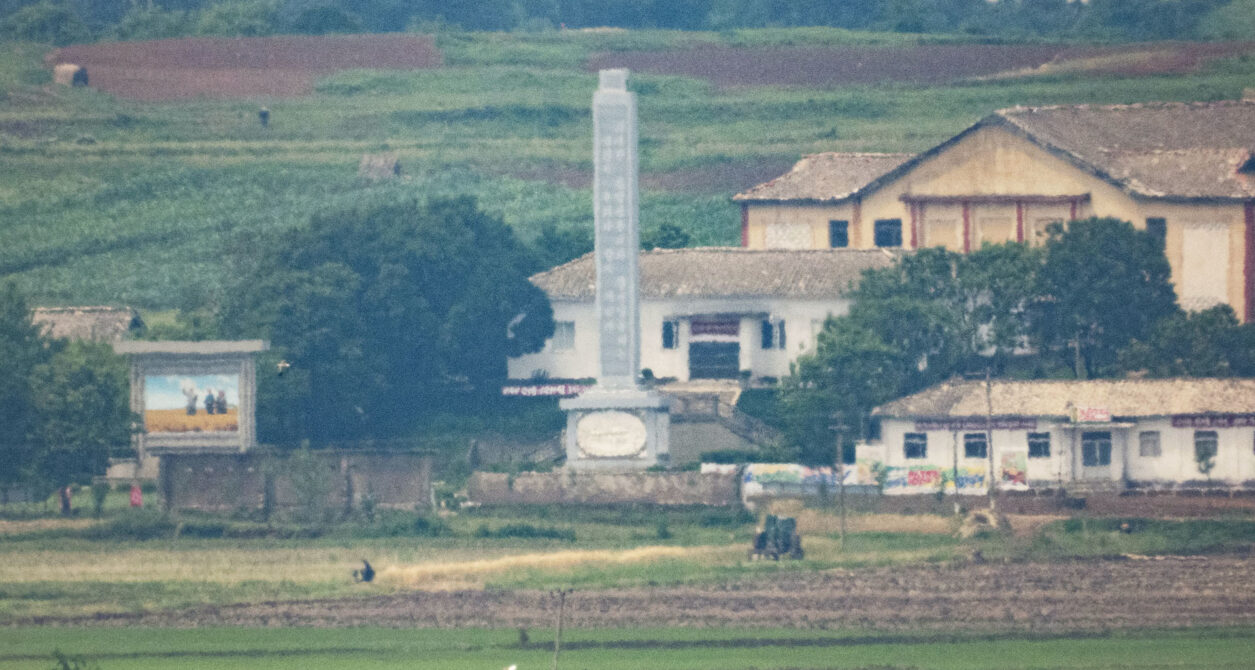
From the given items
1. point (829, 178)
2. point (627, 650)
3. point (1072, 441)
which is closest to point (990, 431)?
point (1072, 441)

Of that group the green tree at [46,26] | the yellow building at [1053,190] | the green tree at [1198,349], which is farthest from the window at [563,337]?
the green tree at [46,26]

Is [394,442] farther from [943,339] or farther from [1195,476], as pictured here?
[1195,476]

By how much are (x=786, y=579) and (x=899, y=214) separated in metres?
39.6

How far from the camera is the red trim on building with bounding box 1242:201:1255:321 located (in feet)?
358

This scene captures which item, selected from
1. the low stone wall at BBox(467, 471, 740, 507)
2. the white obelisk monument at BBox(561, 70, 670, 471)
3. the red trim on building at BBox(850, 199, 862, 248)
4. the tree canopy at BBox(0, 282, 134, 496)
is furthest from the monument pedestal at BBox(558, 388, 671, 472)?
the red trim on building at BBox(850, 199, 862, 248)

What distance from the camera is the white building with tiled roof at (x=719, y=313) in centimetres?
10806

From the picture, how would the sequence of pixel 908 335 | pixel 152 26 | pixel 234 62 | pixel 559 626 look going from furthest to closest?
pixel 152 26 → pixel 234 62 → pixel 908 335 → pixel 559 626

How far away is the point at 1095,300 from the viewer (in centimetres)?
10206

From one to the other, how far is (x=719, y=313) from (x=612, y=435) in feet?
44.9

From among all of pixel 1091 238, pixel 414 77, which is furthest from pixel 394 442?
pixel 414 77

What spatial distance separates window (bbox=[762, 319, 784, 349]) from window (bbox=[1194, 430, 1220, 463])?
2063 cm

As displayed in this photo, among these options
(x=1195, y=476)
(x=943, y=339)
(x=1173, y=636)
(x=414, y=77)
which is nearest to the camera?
(x=1173, y=636)

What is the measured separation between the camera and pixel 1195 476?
303ft

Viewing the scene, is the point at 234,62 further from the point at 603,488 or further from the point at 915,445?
the point at 915,445
